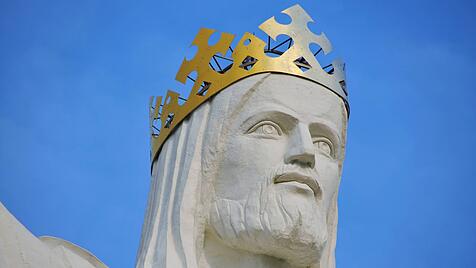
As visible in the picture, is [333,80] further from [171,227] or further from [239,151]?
[171,227]

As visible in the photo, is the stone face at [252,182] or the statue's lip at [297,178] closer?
the stone face at [252,182]

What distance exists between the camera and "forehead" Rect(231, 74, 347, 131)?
8.71 metres

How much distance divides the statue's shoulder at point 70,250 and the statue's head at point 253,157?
387 millimetres

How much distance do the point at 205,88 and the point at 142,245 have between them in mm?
1415

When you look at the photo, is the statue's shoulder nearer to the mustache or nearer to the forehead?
the mustache

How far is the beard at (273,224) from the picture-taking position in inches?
324

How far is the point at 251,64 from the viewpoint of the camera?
29.5ft

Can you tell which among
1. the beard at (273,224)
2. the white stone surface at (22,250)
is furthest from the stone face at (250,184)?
the white stone surface at (22,250)

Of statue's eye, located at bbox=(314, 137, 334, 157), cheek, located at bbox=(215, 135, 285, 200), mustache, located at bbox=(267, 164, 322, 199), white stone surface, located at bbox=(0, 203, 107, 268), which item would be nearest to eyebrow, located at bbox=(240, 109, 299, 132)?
cheek, located at bbox=(215, 135, 285, 200)

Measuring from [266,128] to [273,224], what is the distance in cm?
86

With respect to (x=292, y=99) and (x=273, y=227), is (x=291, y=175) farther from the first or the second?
(x=292, y=99)

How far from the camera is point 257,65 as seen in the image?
8938 mm

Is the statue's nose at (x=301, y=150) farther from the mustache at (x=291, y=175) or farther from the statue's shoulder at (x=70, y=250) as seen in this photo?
the statue's shoulder at (x=70, y=250)

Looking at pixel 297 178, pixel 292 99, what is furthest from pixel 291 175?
pixel 292 99
